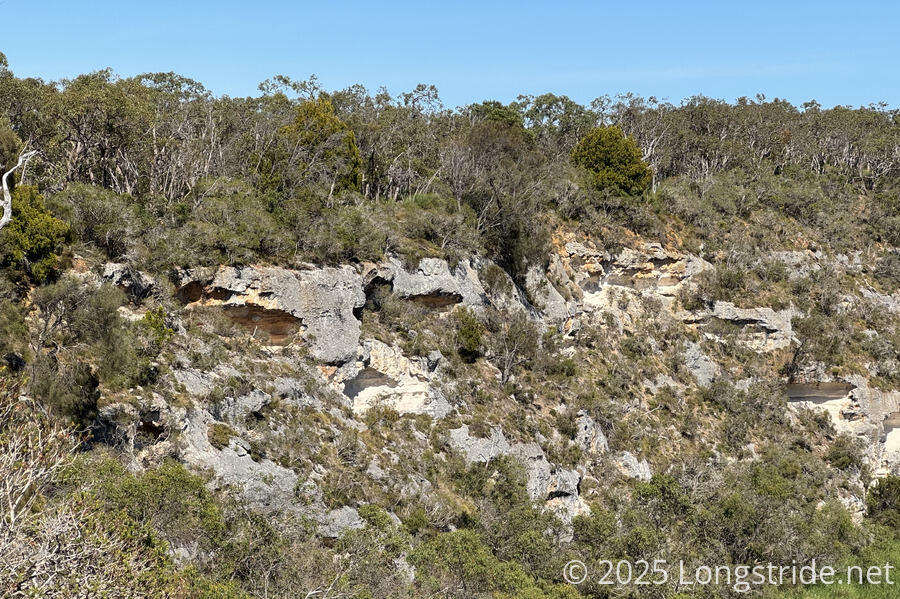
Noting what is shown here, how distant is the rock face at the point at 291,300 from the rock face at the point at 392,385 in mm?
1470

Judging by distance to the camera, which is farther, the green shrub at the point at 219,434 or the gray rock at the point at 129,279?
the gray rock at the point at 129,279

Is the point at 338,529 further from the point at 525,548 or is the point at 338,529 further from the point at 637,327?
the point at 637,327

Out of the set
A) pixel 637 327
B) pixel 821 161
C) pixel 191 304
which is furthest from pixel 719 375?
pixel 821 161

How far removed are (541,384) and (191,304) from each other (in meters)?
19.8

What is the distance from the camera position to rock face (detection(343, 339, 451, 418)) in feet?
110

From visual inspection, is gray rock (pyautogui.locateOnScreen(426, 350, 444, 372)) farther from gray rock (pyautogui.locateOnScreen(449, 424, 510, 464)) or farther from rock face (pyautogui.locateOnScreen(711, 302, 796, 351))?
rock face (pyautogui.locateOnScreen(711, 302, 796, 351))

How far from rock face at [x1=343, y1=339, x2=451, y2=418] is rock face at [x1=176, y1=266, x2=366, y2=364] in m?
1.47

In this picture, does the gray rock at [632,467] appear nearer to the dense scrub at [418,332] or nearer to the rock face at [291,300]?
the dense scrub at [418,332]

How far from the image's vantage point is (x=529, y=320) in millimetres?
43438

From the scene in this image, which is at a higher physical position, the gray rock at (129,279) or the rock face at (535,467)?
the gray rock at (129,279)

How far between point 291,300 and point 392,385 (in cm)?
643

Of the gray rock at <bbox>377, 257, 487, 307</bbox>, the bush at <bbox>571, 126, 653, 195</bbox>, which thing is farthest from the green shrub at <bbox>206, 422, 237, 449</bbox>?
the bush at <bbox>571, 126, 653, 195</bbox>

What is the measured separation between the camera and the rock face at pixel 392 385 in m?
33.6

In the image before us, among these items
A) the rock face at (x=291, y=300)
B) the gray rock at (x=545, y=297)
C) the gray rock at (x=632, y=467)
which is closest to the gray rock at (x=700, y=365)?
the gray rock at (x=545, y=297)
